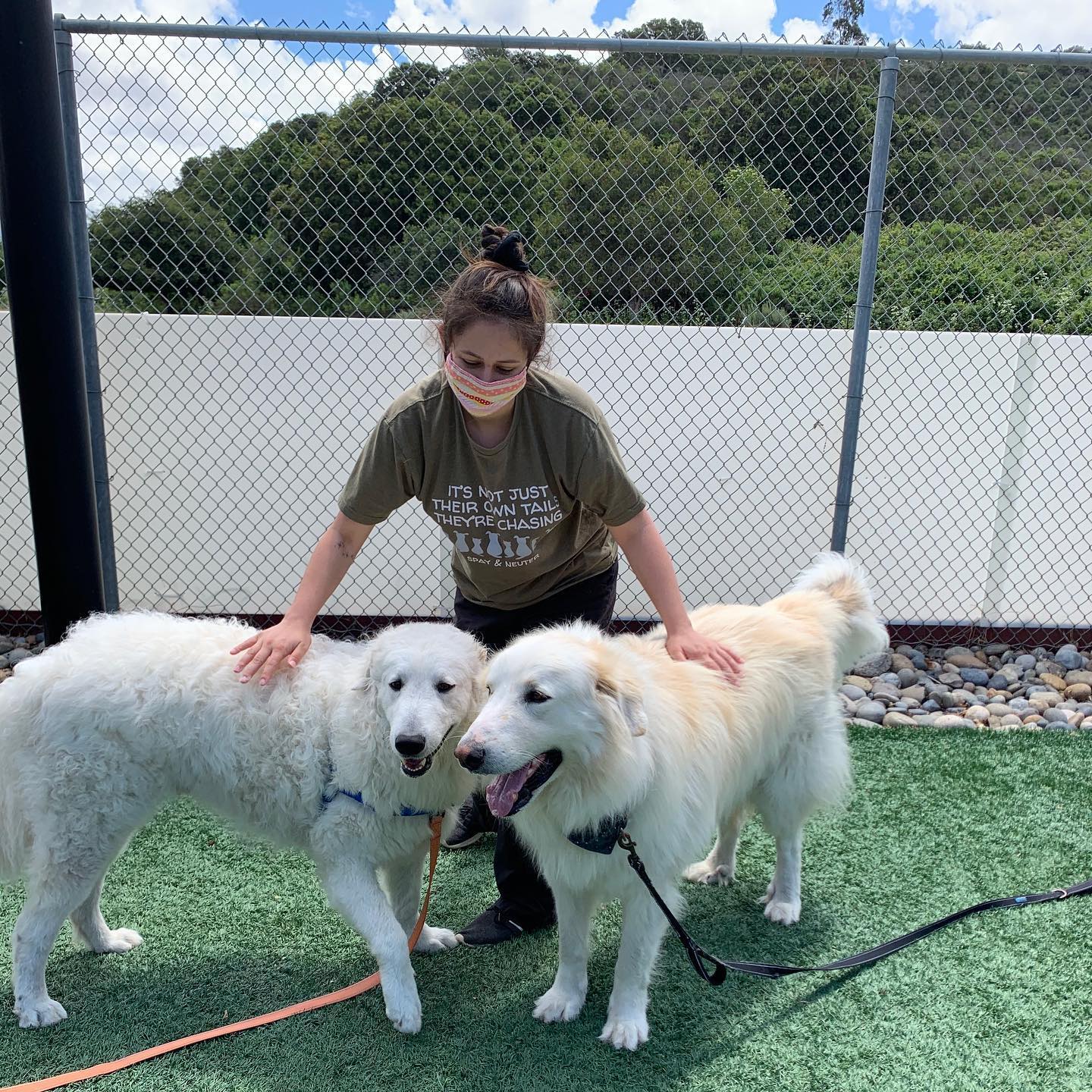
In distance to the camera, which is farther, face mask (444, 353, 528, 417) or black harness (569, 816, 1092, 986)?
face mask (444, 353, 528, 417)

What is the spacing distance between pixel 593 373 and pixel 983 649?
3.26m

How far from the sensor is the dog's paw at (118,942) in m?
2.93

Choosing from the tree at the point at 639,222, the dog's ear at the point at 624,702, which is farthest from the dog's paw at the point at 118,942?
the tree at the point at 639,222

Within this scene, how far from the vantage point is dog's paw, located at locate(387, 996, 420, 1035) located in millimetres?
2500

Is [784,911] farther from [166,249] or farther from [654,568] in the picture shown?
[166,249]

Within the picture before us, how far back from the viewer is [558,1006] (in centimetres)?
262

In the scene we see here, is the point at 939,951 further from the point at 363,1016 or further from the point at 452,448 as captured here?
the point at 452,448

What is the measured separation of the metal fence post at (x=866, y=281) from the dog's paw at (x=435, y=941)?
2.82 m

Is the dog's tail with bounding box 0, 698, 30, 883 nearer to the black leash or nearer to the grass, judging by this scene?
the grass

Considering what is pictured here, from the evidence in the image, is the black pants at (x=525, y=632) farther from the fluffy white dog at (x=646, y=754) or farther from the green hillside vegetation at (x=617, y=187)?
the green hillside vegetation at (x=617, y=187)

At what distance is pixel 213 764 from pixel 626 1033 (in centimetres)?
149

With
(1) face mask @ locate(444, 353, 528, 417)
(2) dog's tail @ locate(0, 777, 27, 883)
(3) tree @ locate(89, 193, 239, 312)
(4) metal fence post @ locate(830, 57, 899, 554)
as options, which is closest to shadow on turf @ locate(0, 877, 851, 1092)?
(2) dog's tail @ locate(0, 777, 27, 883)

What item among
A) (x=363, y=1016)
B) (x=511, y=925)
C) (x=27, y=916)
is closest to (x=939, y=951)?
(x=511, y=925)

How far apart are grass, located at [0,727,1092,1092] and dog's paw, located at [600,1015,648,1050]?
0.03m
